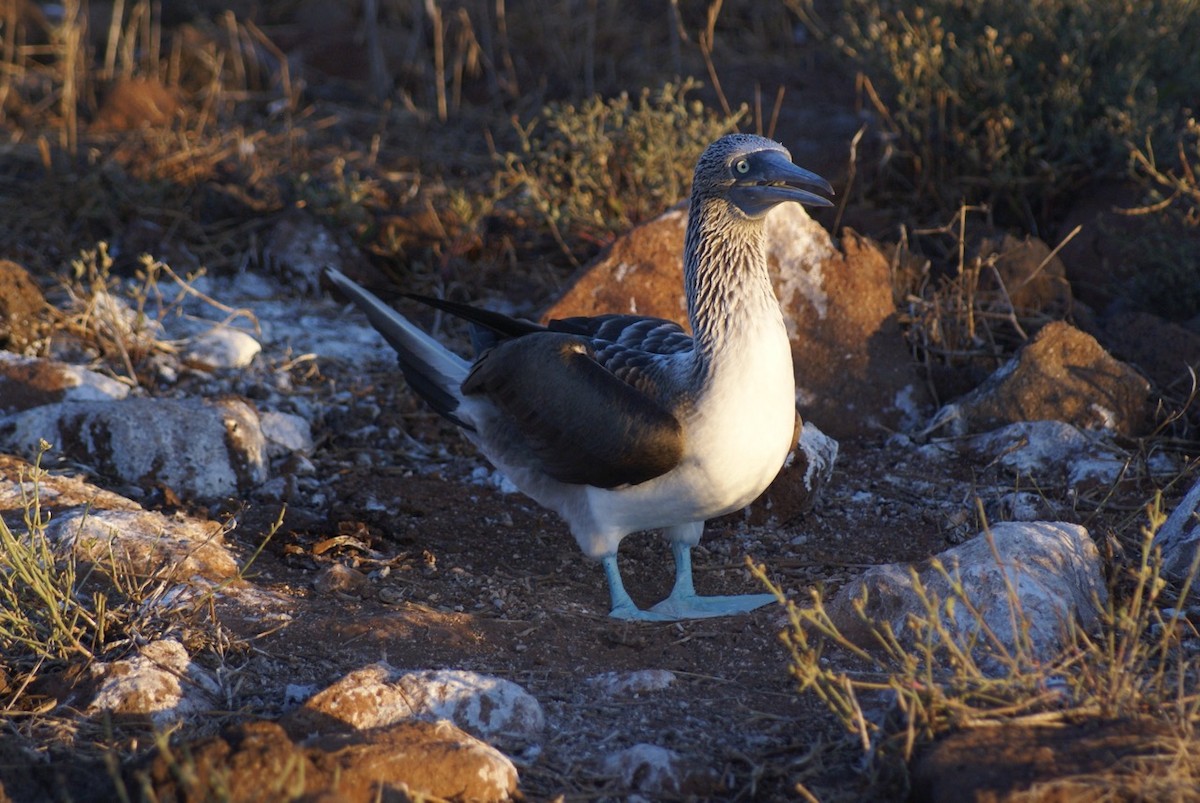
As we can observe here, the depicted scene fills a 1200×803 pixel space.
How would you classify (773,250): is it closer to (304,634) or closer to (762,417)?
(762,417)

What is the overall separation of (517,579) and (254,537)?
37.6 inches

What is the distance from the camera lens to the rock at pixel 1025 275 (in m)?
5.82

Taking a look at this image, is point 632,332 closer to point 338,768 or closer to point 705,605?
point 705,605

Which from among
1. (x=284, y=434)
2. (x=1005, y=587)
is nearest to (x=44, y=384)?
(x=284, y=434)

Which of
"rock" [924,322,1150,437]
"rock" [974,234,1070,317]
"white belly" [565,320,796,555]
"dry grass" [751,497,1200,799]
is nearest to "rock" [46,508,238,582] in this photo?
"white belly" [565,320,796,555]

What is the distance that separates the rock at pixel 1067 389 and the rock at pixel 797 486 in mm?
820

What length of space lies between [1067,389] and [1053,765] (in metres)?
2.82

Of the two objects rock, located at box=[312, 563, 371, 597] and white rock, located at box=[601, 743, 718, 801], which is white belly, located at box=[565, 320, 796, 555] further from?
white rock, located at box=[601, 743, 718, 801]

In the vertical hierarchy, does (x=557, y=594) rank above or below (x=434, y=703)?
below

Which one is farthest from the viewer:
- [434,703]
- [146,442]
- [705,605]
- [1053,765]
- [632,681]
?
[146,442]

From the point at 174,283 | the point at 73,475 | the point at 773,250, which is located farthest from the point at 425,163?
the point at 73,475

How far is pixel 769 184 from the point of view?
406 cm

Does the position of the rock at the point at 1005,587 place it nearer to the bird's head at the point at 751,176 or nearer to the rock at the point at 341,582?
the bird's head at the point at 751,176

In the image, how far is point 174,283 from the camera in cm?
668
